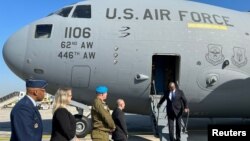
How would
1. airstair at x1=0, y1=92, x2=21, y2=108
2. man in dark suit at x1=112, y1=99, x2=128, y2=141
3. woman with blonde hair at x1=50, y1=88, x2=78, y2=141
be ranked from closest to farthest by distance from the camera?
1. woman with blonde hair at x1=50, y1=88, x2=78, y2=141
2. man in dark suit at x1=112, y1=99, x2=128, y2=141
3. airstair at x1=0, y1=92, x2=21, y2=108

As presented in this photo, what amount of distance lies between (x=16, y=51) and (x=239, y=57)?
25.5 feet

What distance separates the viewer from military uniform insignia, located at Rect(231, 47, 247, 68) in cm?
1239

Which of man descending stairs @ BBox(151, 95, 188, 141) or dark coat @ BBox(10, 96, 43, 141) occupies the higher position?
dark coat @ BBox(10, 96, 43, 141)

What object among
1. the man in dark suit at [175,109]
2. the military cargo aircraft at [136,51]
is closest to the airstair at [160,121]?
the military cargo aircraft at [136,51]

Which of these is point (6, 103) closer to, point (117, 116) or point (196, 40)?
point (196, 40)

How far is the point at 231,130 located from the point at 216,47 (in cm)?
664

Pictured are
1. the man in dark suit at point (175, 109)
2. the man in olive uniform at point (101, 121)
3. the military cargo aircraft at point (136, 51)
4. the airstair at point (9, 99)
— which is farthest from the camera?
the airstair at point (9, 99)

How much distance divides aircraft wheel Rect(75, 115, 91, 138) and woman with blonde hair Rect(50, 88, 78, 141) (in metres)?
6.91

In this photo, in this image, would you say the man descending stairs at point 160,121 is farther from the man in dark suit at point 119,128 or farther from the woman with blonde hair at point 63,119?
the woman with blonde hair at point 63,119

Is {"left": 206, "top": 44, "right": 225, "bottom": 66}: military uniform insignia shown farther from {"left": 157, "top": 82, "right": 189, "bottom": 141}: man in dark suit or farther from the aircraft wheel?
the aircraft wheel

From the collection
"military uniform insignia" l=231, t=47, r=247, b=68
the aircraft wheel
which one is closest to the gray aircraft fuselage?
"military uniform insignia" l=231, t=47, r=247, b=68

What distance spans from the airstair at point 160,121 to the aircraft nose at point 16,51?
Result: 4.64 m

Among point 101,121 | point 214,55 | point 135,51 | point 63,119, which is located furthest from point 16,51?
point 63,119

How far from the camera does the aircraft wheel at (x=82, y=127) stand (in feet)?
38.7
